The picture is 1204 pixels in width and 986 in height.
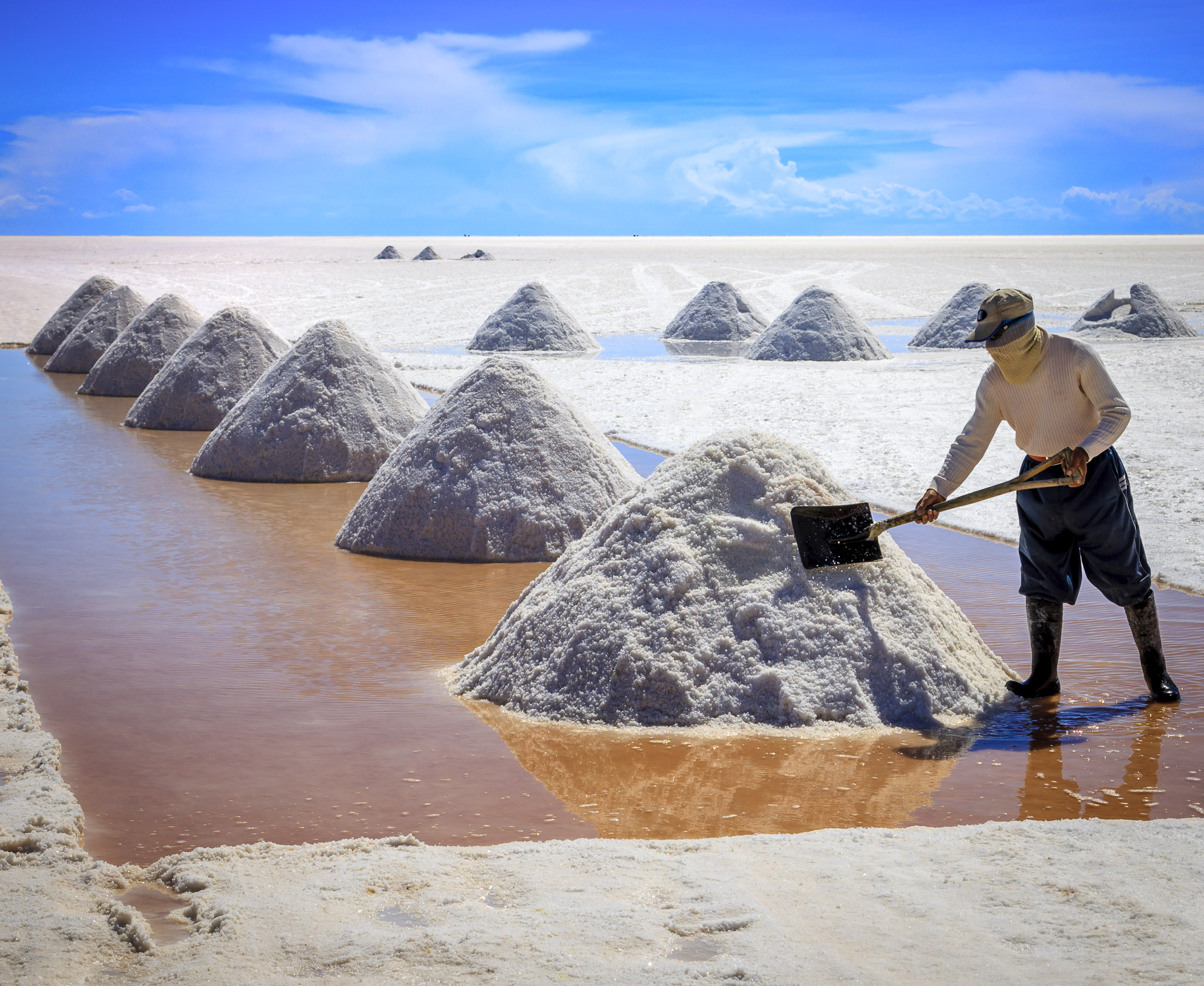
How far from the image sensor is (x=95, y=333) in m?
18.1

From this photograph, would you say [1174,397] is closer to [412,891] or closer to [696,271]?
[412,891]

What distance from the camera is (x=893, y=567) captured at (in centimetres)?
440

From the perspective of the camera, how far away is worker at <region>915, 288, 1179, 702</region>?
13.0ft

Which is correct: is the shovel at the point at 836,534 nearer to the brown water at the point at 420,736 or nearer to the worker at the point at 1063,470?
the worker at the point at 1063,470

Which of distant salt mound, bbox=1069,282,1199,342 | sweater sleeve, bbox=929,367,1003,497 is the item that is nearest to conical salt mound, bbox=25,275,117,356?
distant salt mound, bbox=1069,282,1199,342

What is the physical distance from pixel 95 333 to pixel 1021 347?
16.9m

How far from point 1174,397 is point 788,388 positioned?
4283 millimetres

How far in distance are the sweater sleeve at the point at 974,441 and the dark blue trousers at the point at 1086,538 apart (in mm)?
173

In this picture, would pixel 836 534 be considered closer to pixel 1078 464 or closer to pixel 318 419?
pixel 1078 464

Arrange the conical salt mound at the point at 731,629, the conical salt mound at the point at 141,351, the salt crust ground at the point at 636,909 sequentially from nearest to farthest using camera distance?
the salt crust ground at the point at 636,909 < the conical salt mound at the point at 731,629 < the conical salt mound at the point at 141,351

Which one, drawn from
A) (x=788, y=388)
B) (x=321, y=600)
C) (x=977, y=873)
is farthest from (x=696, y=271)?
(x=977, y=873)

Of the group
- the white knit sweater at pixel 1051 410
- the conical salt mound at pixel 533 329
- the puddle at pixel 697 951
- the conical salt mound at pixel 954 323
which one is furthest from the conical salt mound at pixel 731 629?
the conical salt mound at pixel 954 323

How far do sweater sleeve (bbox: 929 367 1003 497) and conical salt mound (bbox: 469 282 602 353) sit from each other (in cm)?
1578

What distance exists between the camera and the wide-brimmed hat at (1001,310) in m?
3.98
